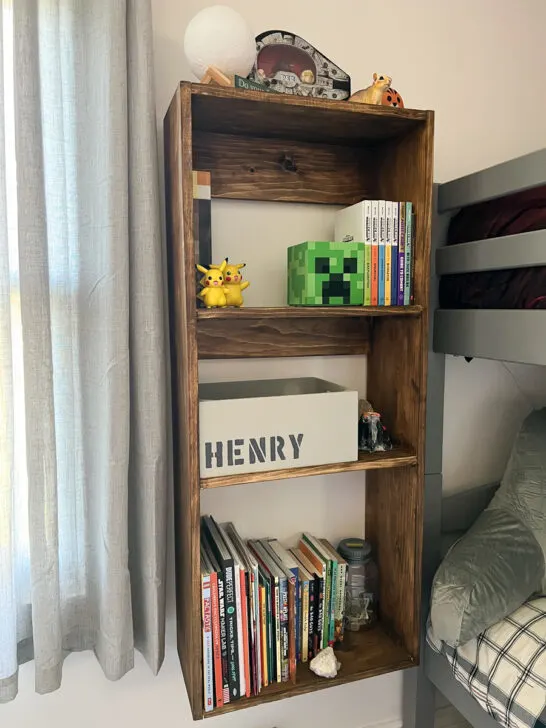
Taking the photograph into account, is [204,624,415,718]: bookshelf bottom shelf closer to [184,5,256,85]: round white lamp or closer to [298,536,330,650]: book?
[298,536,330,650]: book

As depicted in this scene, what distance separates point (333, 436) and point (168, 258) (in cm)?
56

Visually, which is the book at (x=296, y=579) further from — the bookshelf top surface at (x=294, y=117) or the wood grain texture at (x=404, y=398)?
the bookshelf top surface at (x=294, y=117)

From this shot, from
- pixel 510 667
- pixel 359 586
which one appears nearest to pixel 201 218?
pixel 359 586

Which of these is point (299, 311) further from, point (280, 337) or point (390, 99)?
point (390, 99)

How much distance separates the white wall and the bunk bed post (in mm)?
143

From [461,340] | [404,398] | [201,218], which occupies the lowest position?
[404,398]

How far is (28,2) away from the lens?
40.3 inches

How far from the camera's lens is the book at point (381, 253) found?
1.22 m

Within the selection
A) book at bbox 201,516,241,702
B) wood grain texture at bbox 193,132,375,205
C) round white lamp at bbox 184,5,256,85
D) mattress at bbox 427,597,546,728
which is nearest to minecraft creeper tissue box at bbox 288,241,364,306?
wood grain texture at bbox 193,132,375,205

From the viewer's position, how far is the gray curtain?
1068 millimetres

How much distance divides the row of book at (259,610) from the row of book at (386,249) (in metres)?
0.64

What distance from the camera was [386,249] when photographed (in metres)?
1.23

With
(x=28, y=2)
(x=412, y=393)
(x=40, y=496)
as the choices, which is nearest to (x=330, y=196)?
(x=412, y=393)

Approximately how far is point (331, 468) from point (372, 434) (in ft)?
0.54
